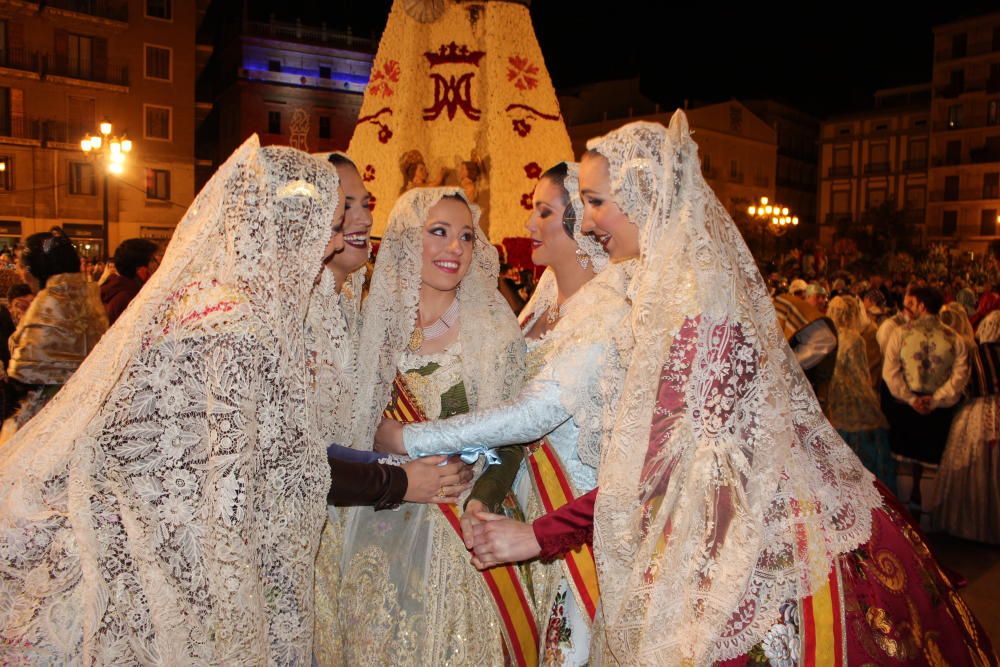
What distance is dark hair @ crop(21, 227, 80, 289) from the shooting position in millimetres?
4359

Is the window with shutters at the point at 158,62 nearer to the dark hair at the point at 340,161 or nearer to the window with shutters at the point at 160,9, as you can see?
the window with shutters at the point at 160,9

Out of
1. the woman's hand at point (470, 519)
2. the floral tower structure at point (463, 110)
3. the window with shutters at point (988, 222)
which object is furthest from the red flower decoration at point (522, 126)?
the window with shutters at point (988, 222)

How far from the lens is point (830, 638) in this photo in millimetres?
1713

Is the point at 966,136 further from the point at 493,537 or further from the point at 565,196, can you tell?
the point at 493,537

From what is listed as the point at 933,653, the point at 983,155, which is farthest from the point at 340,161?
the point at 983,155

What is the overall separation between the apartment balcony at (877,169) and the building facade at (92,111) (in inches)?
1348

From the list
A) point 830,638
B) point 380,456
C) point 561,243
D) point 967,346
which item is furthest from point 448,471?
point 967,346

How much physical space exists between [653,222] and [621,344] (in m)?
0.34

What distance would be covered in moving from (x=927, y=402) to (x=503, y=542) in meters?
4.77

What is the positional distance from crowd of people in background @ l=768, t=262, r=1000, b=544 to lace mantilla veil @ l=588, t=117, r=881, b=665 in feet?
13.2

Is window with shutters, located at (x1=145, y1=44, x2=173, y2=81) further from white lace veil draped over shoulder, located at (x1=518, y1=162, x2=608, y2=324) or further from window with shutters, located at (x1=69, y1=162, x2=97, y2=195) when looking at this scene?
white lace veil draped over shoulder, located at (x1=518, y1=162, x2=608, y2=324)

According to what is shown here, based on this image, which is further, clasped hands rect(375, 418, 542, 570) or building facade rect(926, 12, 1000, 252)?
building facade rect(926, 12, 1000, 252)

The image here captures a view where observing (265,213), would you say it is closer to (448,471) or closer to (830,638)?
(448,471)

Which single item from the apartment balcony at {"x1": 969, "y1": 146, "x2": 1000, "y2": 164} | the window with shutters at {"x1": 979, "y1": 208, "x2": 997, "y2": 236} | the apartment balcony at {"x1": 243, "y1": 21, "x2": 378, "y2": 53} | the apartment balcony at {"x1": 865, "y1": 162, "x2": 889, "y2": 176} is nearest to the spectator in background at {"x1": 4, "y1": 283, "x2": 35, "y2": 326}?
the apartment balcony at {"x1": 243, "y1": 21, "x2": 378, "y2": 53}
